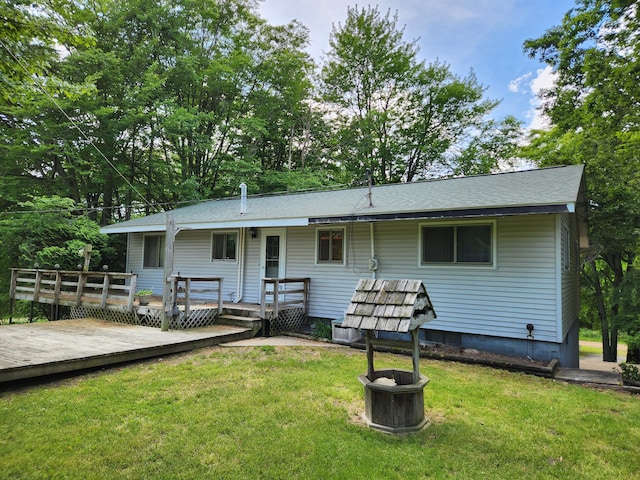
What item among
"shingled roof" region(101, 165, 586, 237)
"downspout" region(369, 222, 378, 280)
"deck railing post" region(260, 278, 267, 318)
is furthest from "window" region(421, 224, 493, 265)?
"deck railing post" region(260, 278, 267, 318)

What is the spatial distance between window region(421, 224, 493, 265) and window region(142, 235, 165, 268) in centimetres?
882

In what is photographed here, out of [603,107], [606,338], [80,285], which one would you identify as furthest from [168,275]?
[606,338]

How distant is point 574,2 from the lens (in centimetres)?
951

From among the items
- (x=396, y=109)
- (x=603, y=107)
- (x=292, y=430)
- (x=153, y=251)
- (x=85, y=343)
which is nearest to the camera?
(x=292, y=430)

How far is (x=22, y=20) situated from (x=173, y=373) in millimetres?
4893

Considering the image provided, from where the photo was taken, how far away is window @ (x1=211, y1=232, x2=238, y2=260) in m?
10.9

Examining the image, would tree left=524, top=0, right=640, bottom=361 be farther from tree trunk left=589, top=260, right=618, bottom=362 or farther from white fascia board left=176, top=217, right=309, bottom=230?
white fascia board left=176, top=217, right=309, bottom=230

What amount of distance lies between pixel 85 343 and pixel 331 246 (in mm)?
5448

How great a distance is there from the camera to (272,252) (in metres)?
10.2

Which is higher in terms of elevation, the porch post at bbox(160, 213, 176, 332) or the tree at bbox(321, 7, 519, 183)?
the tree at bbox(321, 7, 519, 183)

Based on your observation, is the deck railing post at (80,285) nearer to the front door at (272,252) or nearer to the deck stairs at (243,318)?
the deck stairs at (243,318)

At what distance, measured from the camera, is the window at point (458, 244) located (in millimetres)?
7230

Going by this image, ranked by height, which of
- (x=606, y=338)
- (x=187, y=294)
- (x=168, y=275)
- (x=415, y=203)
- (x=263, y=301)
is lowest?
(x=606, y=338)

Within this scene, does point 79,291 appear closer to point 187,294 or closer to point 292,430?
point 187,294
